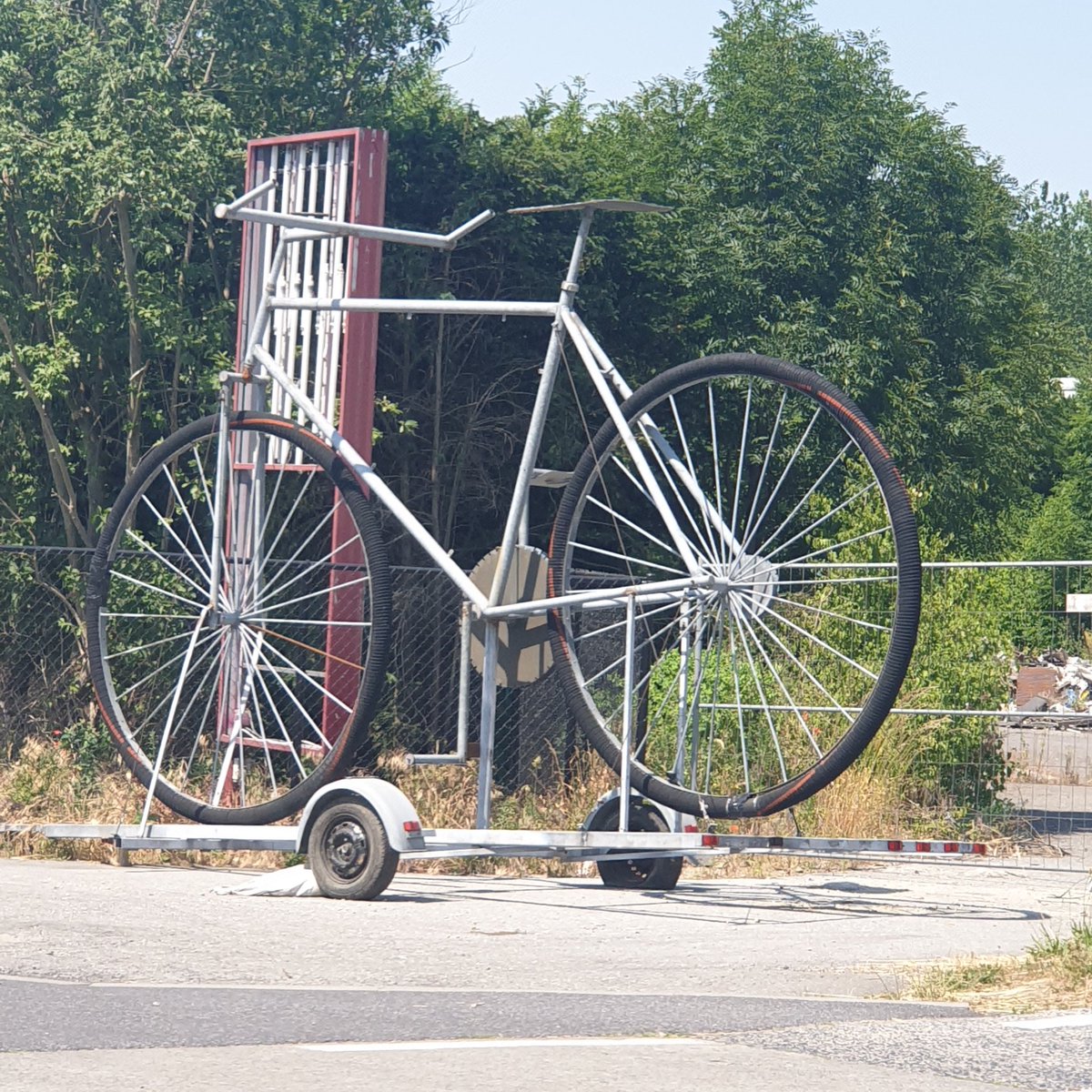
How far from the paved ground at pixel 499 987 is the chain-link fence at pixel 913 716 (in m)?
2.00

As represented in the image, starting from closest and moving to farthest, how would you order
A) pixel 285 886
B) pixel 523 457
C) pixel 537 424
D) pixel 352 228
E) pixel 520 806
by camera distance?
pixel 285 886, pixel 537 424, pixel 523 457, pixel 352 228, pixel 520 806

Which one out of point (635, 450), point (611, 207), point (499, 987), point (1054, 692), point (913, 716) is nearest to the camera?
point (499, 987)

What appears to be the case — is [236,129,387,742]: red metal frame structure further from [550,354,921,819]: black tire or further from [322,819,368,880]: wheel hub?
[322,819,368,880]: wheel hub

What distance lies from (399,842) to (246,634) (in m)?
1.87

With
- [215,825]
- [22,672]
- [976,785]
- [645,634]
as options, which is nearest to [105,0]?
[22,672]

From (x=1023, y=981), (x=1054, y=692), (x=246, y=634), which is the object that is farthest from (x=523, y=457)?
(x=1054, y=692)

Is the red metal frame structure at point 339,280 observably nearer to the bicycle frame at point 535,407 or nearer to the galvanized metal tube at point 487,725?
the bicycle frame at point 535,407

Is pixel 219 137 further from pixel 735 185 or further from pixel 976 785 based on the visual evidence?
pixel 735 185

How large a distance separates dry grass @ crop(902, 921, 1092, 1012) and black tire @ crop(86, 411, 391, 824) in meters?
3.31

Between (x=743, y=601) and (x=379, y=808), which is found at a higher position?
(x=743, y=601)

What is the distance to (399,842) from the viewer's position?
8.45 m

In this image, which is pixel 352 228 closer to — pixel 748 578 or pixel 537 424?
pixel 537 424

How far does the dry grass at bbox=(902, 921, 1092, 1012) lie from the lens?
6.33 meters

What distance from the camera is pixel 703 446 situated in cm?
1864
